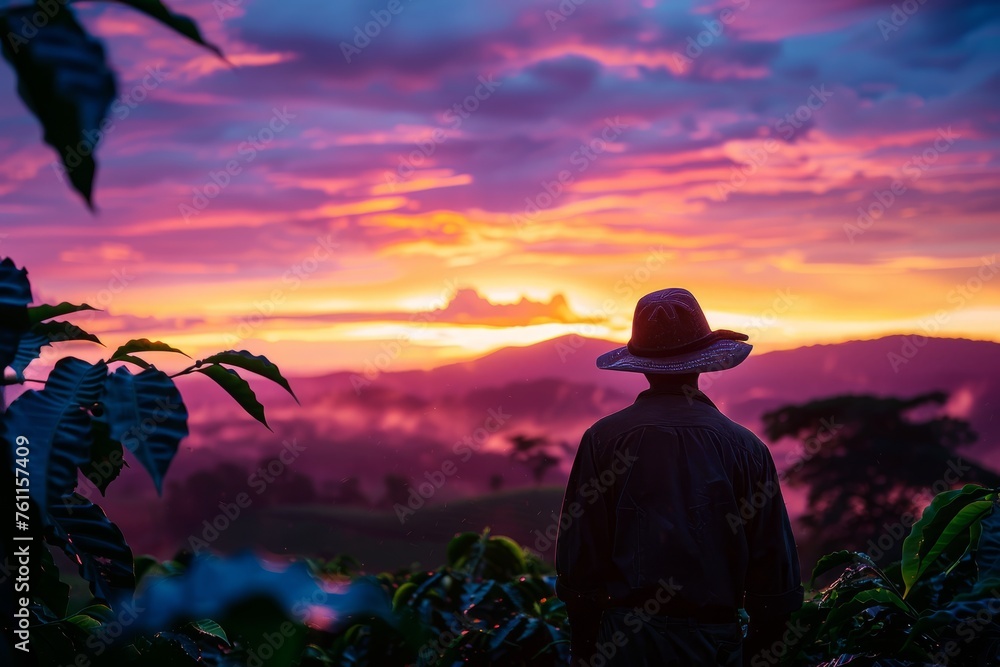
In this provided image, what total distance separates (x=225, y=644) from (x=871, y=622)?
1580 mm

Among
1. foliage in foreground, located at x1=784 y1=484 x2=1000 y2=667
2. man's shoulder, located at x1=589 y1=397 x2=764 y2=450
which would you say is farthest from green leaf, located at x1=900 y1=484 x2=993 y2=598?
man's shoulder, located at x1=589 y1=397 x2=764 y2=450

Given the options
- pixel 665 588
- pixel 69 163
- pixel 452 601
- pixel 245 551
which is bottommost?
pixel 452 601

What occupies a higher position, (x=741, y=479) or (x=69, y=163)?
(x=69, y=163)

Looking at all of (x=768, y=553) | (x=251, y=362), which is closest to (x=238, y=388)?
(x=251, y=362)

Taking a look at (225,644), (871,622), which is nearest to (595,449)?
(871,622)

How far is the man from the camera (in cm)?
224

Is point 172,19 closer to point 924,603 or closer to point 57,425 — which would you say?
point 57,425

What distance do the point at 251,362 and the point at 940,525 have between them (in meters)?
1.58

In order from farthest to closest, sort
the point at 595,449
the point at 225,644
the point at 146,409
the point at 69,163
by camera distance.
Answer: the point at 595,449, the point at 225,644, the point at 146,409, the point at 69,163

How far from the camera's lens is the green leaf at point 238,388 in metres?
1.44

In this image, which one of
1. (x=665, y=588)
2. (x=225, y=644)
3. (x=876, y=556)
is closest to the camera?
(x=225, y=644)

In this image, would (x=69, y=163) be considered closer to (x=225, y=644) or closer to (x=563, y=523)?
(x=225, y=644)

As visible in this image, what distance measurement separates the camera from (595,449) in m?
2.42

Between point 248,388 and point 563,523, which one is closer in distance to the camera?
point 248,388
